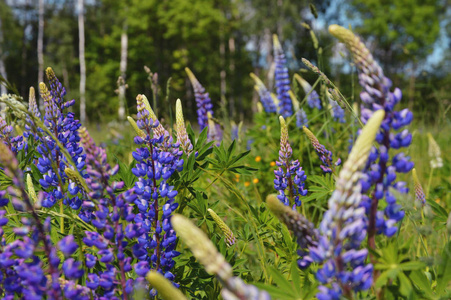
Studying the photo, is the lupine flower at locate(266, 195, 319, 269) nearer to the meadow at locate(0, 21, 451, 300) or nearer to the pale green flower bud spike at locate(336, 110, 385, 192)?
the meadow at locate(0, 21, 451, 300)

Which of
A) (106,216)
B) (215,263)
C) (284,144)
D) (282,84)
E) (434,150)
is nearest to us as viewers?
(215,263)

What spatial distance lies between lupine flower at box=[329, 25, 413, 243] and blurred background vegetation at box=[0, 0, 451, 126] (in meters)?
22.0

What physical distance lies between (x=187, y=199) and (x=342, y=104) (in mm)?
815

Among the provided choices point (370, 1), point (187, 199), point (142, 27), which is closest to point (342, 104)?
point (187, 199)

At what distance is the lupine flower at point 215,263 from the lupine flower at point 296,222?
0.81 ft

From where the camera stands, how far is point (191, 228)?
742mm

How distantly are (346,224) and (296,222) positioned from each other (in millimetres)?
162

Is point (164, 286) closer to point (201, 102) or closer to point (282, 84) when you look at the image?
point (201, 102)

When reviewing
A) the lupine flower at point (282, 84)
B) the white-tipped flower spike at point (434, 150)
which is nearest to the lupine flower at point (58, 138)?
the lupine flower at point (282, 84)

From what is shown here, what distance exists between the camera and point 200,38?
28781mm

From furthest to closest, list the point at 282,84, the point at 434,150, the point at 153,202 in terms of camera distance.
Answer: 1. the point at 282,84
2. the point at 434,150
3. the point at 153,202

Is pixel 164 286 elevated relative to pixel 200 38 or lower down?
elevated

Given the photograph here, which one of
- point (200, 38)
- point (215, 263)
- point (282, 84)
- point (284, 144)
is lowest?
point (200, 38)

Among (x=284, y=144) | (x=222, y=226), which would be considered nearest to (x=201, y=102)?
(x=284, y=144)
